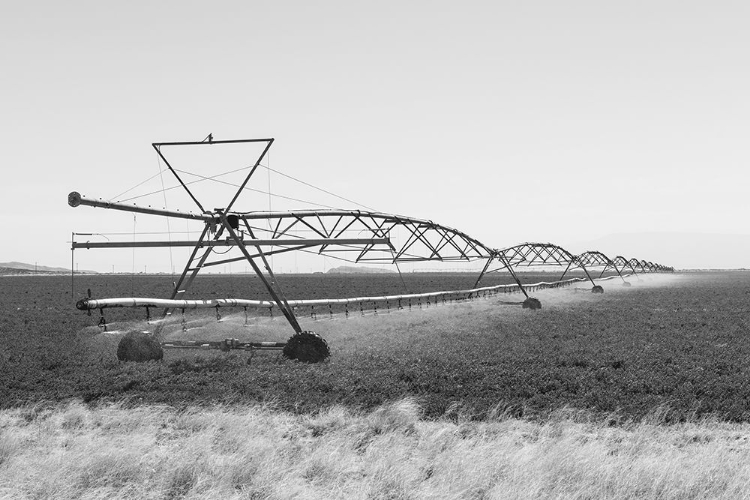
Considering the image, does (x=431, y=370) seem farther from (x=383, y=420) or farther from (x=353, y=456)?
(x=353, y=456)

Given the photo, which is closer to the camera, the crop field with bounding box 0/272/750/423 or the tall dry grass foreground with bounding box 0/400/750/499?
the tall dry grass foreground with bounding box 0/400/750/499

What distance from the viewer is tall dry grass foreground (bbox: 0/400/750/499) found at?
7.82 meters

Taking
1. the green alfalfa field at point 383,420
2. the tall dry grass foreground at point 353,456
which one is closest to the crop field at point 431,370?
the green alfalfa field at point 383,420

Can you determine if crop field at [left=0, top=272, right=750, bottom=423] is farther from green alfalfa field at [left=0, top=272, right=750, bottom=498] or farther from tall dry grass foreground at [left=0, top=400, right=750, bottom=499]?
tall dry grass foreground at [left=0, top=400, right=750, bottom=499]

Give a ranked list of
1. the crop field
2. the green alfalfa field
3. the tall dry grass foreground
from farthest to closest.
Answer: the crop field, the green alfalfa field, the tall dry grass foreground

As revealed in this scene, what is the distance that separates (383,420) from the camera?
11078 millimetres

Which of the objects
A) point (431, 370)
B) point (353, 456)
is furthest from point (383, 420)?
point (431, 370)

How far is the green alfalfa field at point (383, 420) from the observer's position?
8.04 m

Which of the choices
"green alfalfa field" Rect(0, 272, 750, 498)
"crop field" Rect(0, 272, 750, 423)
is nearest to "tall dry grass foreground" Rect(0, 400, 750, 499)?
"green alfalfa field" Rect(0, 272, 750, 498)

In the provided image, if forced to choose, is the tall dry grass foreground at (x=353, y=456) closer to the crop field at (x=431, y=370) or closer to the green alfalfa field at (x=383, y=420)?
the green alfalfa field at (x=383, y=420)

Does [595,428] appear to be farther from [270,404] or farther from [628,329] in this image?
[628,329]

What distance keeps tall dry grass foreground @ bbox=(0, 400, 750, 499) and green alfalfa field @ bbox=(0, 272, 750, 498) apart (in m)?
0.03

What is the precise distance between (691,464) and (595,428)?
7.95ft

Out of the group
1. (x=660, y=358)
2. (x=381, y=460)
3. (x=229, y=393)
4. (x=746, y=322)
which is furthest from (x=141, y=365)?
(x=746, y=322)
